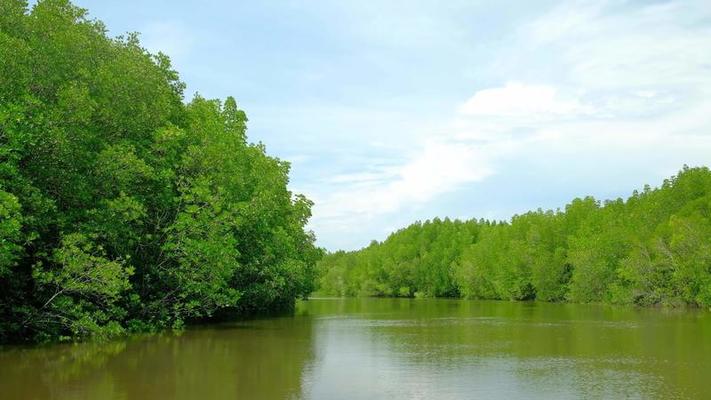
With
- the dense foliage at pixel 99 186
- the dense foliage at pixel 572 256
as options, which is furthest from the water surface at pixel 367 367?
the dense foliage at pixel 572 256

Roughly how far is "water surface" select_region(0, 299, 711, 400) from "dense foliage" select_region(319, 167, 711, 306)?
38.3 m

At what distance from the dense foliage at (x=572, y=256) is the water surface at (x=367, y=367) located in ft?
126

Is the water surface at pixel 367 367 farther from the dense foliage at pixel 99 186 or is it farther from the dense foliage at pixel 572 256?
the dense foliage at pixel 572 256

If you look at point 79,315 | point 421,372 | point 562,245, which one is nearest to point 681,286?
point 562,245

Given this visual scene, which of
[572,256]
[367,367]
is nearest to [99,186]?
[367,367]

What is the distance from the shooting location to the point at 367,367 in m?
23.7

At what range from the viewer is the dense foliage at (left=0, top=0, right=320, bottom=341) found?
85.5ft

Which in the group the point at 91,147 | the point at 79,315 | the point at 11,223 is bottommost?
the point at 79,315

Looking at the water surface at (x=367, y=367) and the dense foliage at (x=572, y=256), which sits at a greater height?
the dense foliage at (x=572, y=256)

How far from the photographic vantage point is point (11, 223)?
22.1m

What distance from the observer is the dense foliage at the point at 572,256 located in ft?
237

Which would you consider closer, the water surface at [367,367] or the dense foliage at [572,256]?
the water surface at [367,367]

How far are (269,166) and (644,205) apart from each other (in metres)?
60.3

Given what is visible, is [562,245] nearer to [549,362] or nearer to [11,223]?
[549,362]
